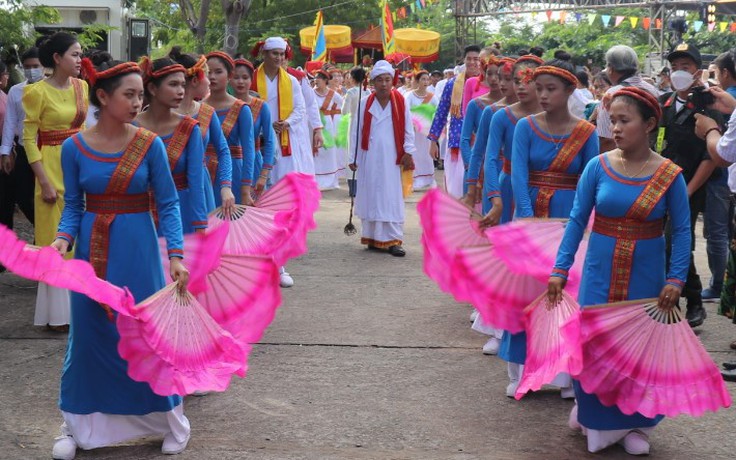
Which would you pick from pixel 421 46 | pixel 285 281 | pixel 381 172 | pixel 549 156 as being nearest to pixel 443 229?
pixel 549 156

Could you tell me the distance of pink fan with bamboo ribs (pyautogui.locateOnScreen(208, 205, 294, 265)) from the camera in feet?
23.6

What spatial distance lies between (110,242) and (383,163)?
6.96m

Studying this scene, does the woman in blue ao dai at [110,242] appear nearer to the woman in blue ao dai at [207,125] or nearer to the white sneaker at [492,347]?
the woman in blue ao dai at [207,125]

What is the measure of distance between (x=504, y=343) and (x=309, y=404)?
46.1 inches

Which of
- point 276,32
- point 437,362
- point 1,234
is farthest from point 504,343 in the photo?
point 276,32

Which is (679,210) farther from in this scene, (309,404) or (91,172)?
(91,172)

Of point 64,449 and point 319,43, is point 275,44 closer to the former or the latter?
point 64,449

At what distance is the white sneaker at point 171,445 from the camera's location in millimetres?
5207

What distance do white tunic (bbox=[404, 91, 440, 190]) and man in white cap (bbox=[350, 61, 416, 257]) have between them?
6349mm

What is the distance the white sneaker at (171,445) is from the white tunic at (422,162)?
523 inches

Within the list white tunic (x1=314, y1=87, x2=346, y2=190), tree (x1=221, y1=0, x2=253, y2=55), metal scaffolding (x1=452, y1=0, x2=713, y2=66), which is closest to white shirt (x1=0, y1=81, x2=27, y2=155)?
white tunic (x1=314, y1=87, x2=346, y2=190)

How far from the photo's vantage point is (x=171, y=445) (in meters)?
5.23

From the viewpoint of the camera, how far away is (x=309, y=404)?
6094 mm

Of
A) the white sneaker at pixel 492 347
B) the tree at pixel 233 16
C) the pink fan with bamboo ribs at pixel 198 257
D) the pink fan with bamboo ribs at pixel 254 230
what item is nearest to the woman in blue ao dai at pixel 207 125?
the pink fan with bamboo ribs at pixel 254 230
